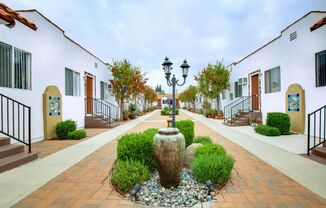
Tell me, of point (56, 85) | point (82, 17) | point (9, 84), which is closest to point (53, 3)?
point (82, 17)

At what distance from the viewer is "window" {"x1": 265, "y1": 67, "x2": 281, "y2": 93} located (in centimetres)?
1207

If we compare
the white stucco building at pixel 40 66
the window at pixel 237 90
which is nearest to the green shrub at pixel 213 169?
the white stucco building at pixel 40 66

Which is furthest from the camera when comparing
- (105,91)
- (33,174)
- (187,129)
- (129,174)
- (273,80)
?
(105,91)

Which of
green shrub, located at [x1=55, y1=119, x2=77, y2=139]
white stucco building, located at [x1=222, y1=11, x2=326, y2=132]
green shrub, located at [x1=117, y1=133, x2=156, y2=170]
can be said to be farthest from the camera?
green shrub, located at [x1=55, y1=119, x2=77, y2=139]

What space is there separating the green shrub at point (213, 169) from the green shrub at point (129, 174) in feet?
3.25

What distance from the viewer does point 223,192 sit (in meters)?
3.80

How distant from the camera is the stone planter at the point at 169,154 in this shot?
3791mm

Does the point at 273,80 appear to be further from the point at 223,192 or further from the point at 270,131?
the point at 223,192

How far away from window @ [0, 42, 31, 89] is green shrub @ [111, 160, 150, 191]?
5375 mm

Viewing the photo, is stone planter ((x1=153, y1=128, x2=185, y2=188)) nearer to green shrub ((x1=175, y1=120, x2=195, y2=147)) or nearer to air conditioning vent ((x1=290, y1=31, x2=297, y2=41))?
green shrub ((x1=175, y1=120, x2=195, y2=147))

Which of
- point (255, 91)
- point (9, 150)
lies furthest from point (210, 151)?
point (255, 91)

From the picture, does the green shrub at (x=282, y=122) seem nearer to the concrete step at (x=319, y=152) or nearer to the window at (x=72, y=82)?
the concrete step at (x=319, y=152)

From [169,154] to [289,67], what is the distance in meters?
9.59

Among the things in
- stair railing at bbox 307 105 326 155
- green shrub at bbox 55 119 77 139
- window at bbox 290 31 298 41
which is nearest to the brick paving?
stair railing at bbox 307 105 326 155
